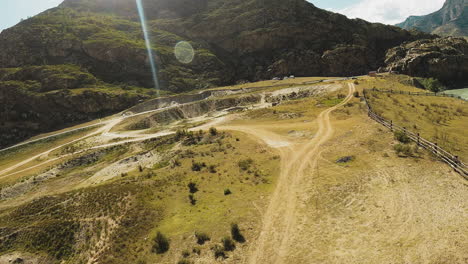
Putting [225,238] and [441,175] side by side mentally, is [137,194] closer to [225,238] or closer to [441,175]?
[225,238]

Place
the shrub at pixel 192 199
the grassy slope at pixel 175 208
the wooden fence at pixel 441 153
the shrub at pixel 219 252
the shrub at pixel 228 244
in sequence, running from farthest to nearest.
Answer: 1. the shrub at pixel 192 199
2. the wooden fence at pixel 441 153
3. the grassy slope at pixel 175 208
4. the shrub at pixel 228 244
5. the shrub at pixel 219 252

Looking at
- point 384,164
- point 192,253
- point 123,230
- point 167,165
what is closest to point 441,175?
point 384,164

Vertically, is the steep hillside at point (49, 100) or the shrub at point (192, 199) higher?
the steep hillside at point (49, 100)

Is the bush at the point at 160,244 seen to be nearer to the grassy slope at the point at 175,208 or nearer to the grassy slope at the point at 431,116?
the grassy slope at the point at 175,208

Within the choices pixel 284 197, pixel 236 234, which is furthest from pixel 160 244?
pixel 284 197

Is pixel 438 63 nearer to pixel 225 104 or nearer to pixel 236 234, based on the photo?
pixel 225 104

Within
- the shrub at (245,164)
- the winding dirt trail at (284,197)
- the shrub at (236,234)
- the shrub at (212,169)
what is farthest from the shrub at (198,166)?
the shrub at (236,234)
